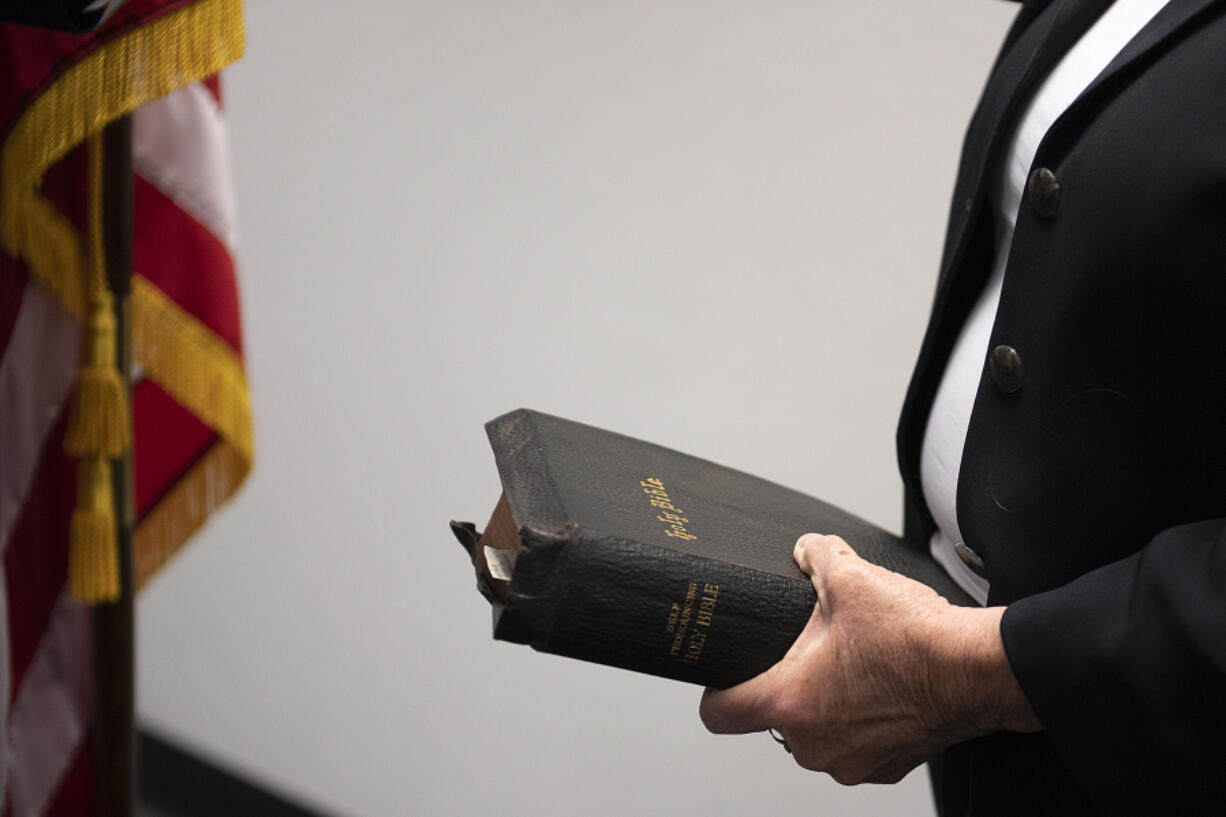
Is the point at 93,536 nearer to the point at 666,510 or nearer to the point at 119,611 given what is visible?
the point at 119,611

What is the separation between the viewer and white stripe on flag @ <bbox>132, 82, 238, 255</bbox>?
4.03 feet

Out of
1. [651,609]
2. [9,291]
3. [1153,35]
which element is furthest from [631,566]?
[9,291]

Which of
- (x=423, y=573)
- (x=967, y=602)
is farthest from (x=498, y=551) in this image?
(x=423, y=573)

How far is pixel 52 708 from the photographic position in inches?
49.1

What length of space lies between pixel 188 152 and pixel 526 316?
44 cm

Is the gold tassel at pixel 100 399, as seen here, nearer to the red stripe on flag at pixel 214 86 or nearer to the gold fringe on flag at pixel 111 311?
the gold fringe on flag at pixel 111 311

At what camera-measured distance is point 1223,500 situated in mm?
513

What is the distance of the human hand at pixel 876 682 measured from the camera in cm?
51

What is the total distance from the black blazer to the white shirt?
0.5 inches

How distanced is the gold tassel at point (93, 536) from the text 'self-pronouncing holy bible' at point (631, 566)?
63 centimetres

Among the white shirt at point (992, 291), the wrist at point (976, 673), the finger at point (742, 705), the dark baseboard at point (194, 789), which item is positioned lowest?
the dark baseboard at point (194, 789)

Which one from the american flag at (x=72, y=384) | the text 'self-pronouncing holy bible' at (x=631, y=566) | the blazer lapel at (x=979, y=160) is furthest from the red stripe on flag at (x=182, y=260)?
the blazer lapel at (x=979, y=160)

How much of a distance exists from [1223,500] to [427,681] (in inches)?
50.2

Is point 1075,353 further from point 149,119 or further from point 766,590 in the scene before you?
point 149,119
